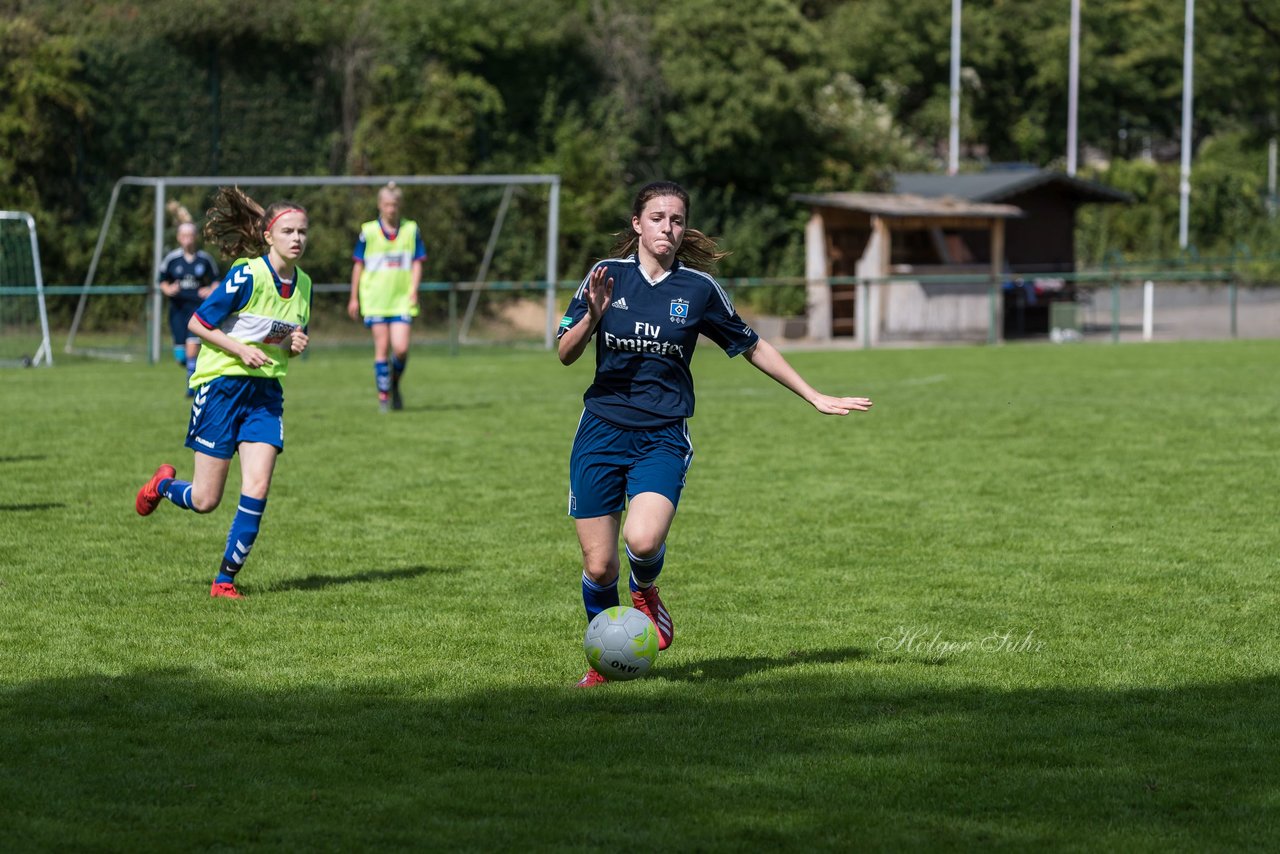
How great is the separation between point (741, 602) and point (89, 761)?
3520mm

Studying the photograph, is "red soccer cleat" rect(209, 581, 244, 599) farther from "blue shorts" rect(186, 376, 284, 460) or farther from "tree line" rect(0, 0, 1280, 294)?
"tree line" rect(0, 0, 1280, 294)

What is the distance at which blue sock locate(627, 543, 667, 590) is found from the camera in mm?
6500

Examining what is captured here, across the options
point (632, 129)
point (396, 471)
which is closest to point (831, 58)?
point (632, 129)

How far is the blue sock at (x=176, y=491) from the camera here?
848 cm

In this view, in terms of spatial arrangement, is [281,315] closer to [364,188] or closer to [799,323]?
[364,188]

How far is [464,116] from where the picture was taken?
3722 centimetres

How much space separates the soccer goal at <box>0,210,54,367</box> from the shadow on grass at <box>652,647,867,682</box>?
20681 mm

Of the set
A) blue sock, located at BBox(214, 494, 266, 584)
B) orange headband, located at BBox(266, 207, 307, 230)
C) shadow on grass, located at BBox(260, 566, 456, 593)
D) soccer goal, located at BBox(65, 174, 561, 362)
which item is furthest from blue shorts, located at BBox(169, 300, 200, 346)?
blue sock, located at BBox(214, 494, 266, 584)

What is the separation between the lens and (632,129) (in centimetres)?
4041

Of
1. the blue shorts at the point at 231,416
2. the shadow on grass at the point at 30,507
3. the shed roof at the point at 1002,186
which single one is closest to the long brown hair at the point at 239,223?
the blue shorts at the point at 231,416

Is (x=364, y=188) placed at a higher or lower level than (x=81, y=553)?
higher

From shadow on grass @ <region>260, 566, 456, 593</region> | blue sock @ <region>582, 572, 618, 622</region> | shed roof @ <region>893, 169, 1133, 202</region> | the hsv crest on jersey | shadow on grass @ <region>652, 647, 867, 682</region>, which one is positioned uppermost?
shed roof @ <region>893, 169, 1133, 202</region>

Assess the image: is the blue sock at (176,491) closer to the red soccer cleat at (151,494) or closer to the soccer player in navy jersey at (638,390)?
the red soccer cleat at (151,494)

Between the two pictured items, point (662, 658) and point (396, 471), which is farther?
point (396, 471)
